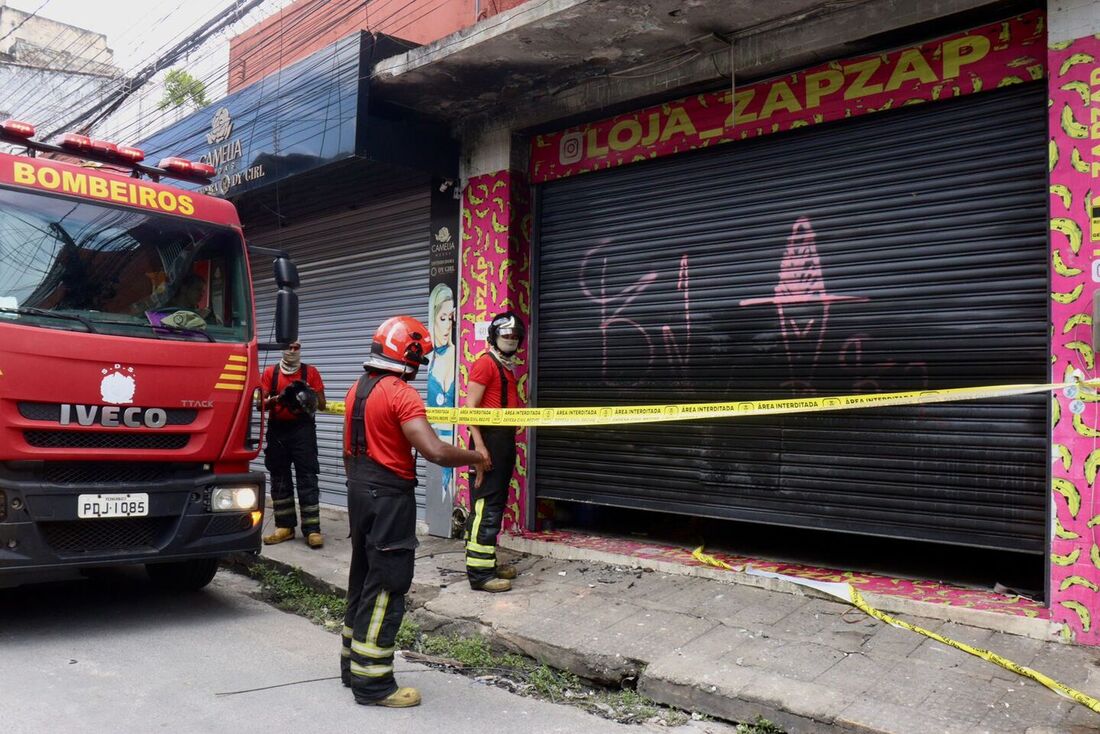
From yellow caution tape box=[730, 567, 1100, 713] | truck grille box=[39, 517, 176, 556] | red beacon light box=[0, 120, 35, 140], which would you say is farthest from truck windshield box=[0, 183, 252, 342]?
yellow caution tape box=[730, 567, 1100, 713]

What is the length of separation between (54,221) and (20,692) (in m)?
2.69

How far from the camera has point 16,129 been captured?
17.5ft

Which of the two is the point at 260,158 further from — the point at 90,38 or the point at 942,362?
the point at 90,38

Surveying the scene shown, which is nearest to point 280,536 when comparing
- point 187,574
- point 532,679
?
point 187,574

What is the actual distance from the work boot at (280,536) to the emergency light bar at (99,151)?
308cm

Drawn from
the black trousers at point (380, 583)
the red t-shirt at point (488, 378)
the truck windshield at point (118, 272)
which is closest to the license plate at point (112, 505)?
the truck windshield at point (118, 272)

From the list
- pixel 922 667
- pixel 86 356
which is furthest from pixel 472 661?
pixel 86 356

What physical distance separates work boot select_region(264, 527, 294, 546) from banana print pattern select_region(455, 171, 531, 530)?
152 centimetres

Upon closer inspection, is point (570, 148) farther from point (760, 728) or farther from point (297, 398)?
point (760, 728)

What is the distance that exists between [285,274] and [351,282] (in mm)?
3627

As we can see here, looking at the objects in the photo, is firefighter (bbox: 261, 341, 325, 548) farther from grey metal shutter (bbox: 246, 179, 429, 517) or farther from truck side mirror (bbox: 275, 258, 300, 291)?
truck side mirror (bbox: 275, 258, 300, 291)

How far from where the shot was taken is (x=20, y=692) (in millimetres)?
3814

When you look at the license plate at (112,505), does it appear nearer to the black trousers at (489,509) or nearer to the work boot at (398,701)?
the work boot at (398,701)

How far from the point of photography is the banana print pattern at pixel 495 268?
7254 millimetres
